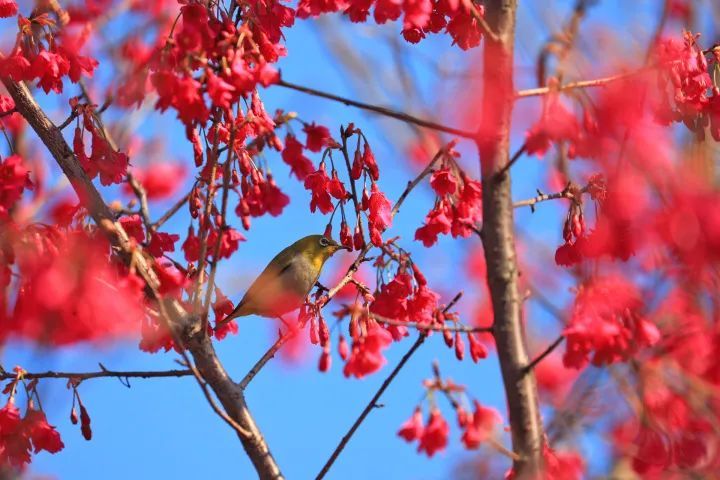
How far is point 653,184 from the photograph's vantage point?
10.5ft

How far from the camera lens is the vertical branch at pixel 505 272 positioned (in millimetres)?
2582

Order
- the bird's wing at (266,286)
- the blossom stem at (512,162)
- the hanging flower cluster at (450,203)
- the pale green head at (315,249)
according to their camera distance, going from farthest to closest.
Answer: the pale green head at (315,249), the bird's wing at (266,286), the hanging flower cluster at (450,203), the blossom stem at (512,162)

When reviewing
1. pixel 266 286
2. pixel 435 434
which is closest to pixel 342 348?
pixel 435 434

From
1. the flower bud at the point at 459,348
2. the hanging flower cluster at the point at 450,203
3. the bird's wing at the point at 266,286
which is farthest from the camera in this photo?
the bird's wing at the point at 266,286

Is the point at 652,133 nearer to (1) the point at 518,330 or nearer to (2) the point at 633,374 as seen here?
(2) the point at 633,374

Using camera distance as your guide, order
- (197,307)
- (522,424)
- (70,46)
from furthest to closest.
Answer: (70,46) → (197,307) → (522,424)

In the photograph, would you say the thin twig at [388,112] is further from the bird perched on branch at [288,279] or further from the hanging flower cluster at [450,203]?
the bird perched on branch at [288,279]

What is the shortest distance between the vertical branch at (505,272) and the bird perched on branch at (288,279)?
177 centimetres

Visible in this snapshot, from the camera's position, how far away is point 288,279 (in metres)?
4.75

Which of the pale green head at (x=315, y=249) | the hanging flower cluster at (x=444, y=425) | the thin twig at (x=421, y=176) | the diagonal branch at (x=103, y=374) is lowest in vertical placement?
the hanging flower cluster at (x=444, y=425)

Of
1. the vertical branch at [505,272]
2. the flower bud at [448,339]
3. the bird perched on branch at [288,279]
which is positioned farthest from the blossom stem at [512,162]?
the bird perched on branch at [288,279]

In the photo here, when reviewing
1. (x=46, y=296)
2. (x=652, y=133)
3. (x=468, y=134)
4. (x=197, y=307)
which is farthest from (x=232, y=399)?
(x=652, y=133)

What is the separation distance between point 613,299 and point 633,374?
289 millimetres

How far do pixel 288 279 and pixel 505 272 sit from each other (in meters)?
2.30
